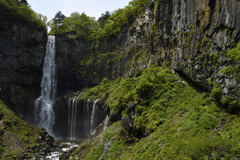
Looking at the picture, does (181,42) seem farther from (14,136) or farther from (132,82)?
(14,136)

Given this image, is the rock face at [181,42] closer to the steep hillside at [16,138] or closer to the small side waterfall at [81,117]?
the small side waterfall at [81,117]

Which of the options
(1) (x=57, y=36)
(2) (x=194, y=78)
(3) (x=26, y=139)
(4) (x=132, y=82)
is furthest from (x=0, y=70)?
(2) (x=194, y=78)

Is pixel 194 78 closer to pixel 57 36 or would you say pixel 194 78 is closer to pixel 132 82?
pixel 132 82

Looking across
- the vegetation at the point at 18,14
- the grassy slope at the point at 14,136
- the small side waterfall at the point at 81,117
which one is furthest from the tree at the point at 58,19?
the grassy slope at the point at 14,136

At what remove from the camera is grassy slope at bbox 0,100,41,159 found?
21891 mm

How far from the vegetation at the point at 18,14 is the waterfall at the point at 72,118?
70.9 ft

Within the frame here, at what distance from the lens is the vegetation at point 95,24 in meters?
36.9

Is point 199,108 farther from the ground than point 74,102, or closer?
farther from the ground

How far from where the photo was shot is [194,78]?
13359 mm

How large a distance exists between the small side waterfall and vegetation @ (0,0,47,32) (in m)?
22.2

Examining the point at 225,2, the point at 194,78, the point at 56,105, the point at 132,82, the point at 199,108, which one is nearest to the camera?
the point at 225,2

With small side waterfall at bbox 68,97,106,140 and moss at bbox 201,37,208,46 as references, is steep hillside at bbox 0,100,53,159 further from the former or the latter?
moss at bbox 201,37,208,46

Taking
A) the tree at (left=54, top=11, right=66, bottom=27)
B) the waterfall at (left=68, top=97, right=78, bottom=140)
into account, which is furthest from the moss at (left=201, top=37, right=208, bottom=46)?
the tree at (left=54, top=11, right=66, bottom=27)

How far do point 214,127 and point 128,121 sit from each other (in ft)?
27.1
